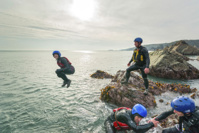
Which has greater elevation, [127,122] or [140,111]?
[140,111]

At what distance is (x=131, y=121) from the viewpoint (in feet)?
13.8

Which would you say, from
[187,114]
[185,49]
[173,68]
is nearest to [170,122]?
[187,114]

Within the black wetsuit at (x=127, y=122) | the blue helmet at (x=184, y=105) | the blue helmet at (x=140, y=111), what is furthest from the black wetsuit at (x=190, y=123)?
the blue helmet at (x=140, y=111)

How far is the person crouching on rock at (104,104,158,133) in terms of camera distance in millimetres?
3961

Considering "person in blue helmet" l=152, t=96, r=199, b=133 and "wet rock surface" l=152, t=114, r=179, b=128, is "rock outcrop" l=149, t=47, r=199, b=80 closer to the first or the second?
"wet rock surface" l=152, t=114, r=179, b=128

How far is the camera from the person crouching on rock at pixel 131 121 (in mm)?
3961

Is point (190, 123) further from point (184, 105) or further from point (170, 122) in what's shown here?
point (170, 122)

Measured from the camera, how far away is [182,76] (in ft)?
57.7

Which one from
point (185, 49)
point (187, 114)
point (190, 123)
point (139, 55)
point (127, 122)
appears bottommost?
point (127, 122)

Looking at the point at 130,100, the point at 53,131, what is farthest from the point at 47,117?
the point at 130,100

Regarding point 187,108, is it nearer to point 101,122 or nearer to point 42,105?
point 101,122

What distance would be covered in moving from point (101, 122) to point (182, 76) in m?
17.4

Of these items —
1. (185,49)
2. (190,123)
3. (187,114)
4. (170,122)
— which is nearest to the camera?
(190,123)

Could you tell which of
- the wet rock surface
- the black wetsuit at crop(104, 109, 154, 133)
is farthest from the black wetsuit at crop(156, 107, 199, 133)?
the wet rock surface
